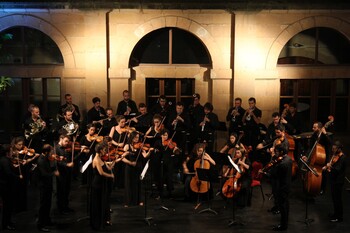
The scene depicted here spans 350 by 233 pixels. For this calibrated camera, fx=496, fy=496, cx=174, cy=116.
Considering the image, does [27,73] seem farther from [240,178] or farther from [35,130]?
[240,178]

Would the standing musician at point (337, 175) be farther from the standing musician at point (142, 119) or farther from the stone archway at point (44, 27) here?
the stone archway at point (44, 27)

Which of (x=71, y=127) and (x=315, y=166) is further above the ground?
(x=71, y=127)

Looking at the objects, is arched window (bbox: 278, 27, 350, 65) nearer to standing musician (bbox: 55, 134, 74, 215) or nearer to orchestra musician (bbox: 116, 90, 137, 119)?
orchestra musician (bbox: 116, 90, 137, 119)

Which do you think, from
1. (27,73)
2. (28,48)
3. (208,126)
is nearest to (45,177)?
(208,126)

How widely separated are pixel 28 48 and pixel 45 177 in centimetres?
807

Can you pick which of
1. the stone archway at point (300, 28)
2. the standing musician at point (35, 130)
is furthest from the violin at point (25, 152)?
the stone archway at point (300, 28)

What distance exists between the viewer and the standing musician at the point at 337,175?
37.4ft

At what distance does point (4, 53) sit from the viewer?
17516 mm

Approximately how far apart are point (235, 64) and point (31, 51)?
23.5 feet

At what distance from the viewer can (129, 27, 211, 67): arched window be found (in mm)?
17484

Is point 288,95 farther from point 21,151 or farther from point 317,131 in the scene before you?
point 21,151

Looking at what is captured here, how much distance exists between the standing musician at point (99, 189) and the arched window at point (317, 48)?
29.4 feet

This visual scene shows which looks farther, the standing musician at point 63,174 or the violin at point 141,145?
the violin at point 141,145

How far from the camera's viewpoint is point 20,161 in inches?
452
